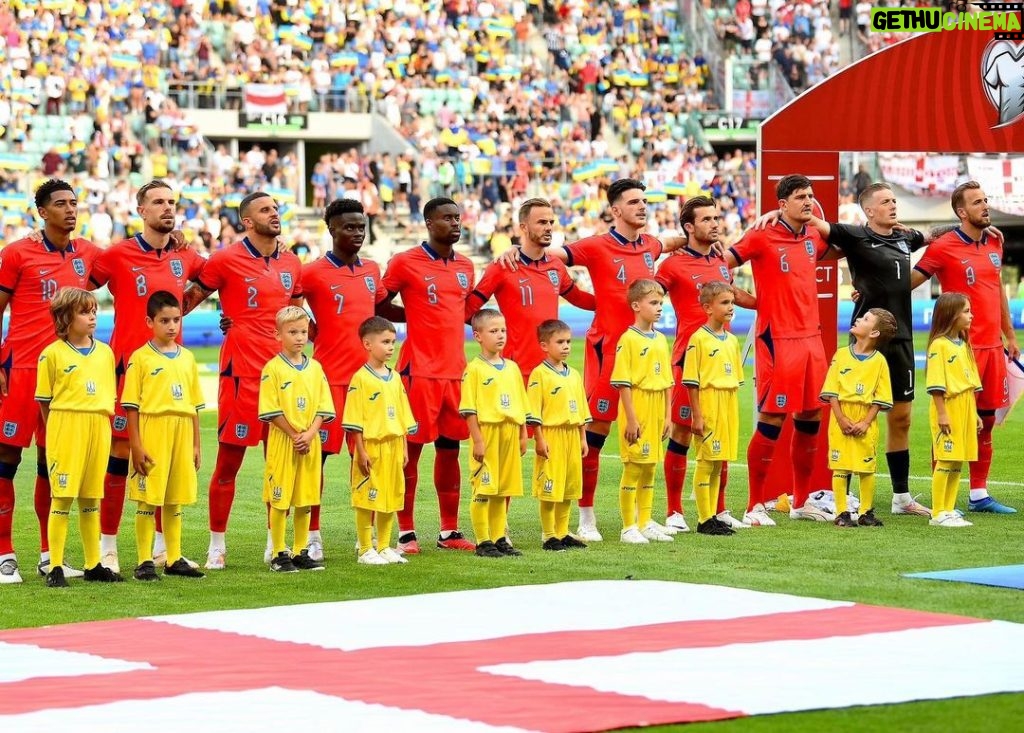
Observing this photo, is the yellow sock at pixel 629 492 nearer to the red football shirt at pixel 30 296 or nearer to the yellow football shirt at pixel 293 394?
the yellow football shirt at pixel 293 394

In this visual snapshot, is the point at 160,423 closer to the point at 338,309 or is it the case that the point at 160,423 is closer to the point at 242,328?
the point at 242,328

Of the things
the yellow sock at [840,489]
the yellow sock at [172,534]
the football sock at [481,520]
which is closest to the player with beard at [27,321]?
the yellow sock at [172,534]

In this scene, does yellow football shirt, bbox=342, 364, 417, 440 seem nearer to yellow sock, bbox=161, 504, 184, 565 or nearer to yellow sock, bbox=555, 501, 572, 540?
yellow sock, bbox=161, 504, 184, 565

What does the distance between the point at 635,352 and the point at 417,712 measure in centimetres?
467

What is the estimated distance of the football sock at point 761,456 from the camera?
37.5ft

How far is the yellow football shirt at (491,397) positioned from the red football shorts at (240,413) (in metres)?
1.13

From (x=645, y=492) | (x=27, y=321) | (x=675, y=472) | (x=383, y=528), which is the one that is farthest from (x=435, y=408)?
(x=27, y=321)

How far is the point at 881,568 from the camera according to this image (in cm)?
935

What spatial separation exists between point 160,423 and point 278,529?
87cm

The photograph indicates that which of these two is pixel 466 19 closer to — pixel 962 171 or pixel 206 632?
pixel 962 171

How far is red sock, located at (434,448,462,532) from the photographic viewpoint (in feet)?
33.9

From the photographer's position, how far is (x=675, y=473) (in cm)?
1102

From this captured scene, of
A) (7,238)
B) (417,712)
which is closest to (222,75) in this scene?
(7,238)

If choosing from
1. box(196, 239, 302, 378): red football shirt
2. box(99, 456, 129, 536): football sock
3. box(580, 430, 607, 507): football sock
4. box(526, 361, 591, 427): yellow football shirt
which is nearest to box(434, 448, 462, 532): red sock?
box(526, 361, 591, 427): yellow football shirt
